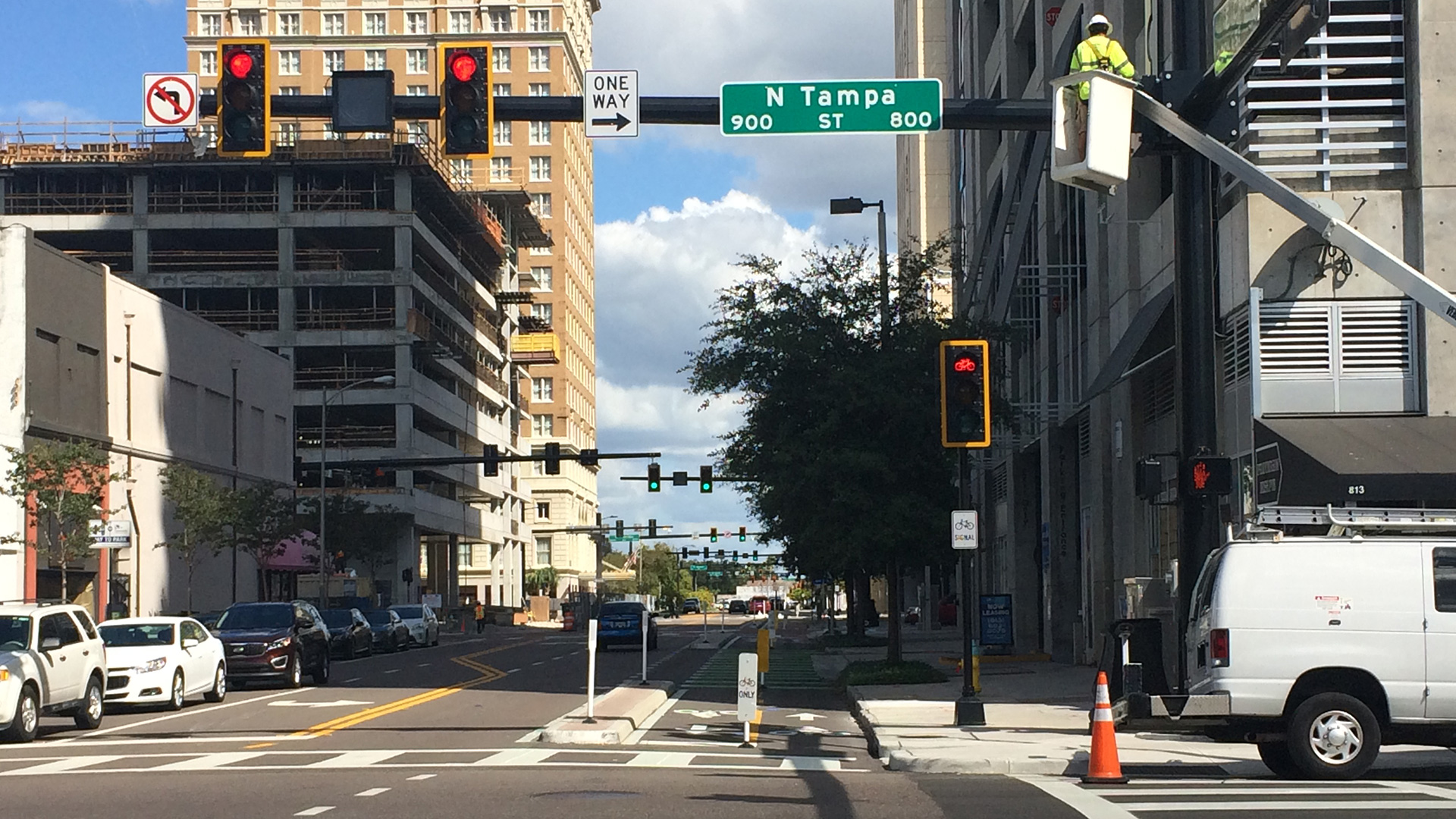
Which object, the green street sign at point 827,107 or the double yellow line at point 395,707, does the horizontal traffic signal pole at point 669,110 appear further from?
the double yellow line at point 395,707

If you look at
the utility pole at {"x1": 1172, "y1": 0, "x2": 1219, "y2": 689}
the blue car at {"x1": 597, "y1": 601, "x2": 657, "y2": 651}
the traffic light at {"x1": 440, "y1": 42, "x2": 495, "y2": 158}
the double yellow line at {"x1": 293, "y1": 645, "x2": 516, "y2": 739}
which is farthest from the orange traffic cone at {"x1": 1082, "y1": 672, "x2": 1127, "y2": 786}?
the blue car at {"x1": 597, "y1": 601, "x2": 657, "y2": 651}

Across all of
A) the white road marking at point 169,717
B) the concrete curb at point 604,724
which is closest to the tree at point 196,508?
the white road marking at point 169,717

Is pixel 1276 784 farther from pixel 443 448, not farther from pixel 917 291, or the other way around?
pixel 443 448

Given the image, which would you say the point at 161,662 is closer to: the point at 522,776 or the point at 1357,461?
the point at 522,776

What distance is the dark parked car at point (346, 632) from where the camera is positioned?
158ft

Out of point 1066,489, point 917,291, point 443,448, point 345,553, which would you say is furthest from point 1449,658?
point 443,448

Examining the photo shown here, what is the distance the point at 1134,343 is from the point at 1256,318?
5064mm

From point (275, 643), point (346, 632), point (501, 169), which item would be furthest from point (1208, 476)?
point (501, 169)

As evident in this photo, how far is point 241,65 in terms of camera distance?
1788 cm

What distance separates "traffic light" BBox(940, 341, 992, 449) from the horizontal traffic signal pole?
10.1 ft

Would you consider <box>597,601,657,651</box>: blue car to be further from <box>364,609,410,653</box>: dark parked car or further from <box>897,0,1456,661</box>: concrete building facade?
<box>897,0,1456,661</box>: concrete building facade

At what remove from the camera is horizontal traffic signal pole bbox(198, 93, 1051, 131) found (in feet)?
59.6

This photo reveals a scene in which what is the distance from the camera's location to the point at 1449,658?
48.1ft

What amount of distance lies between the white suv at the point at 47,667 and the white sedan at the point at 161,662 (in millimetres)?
1835
